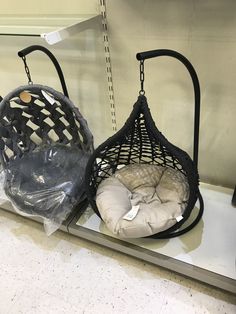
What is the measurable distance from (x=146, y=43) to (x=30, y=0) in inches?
23.7

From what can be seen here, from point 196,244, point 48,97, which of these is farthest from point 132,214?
point 48,97

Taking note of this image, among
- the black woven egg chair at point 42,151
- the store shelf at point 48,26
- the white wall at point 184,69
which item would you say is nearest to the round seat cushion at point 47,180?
the black woven egg chair at point 42,151

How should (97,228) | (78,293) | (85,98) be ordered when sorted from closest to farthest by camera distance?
(78,293)
(97,228)
(85,98)

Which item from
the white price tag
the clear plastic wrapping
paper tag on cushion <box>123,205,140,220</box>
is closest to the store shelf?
the white price tag

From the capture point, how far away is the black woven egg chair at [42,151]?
126cm

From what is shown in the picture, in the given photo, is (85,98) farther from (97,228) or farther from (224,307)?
(224,307)

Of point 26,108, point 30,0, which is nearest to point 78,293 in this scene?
point 26,108

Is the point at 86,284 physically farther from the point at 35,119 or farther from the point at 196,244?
the point at 35,119

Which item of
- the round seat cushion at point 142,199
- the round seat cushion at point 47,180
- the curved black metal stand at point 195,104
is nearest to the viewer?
the curved black metal stand at point 195,104

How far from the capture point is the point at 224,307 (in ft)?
3.50

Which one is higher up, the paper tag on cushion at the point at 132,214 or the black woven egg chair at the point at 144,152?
the black woven egg chair at the point at 144,152

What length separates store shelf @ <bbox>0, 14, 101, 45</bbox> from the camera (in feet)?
3.59

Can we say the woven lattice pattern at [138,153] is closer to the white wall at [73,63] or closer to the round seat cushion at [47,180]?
the round seat cushion at [47,180]

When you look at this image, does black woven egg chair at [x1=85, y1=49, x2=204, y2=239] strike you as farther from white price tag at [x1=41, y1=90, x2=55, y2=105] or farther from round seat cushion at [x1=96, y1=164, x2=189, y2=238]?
white price tag at [x1=41, y1=90, x2=55, y2=105]
